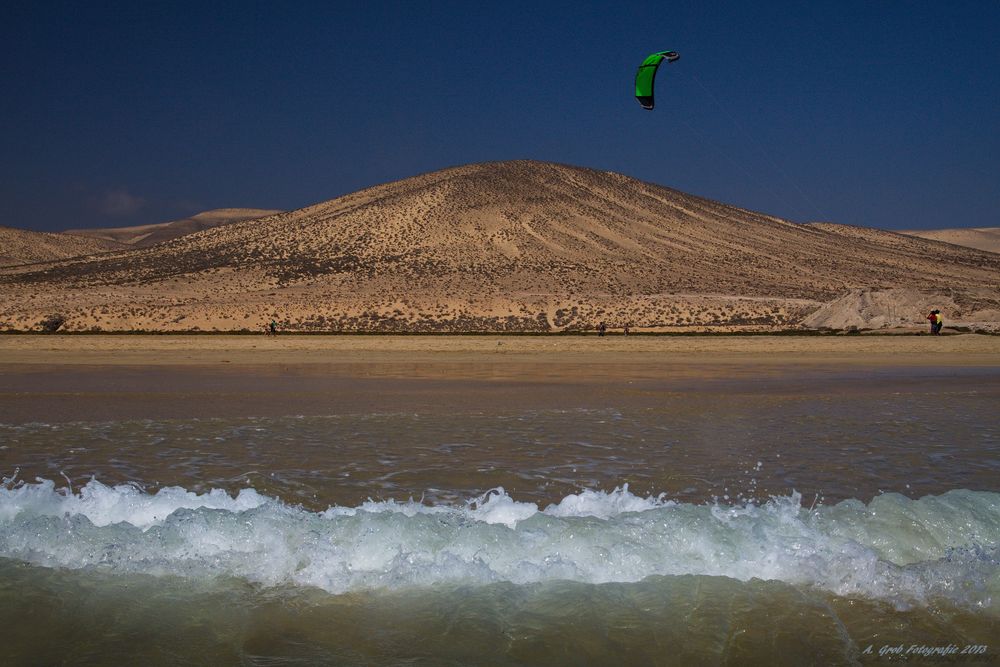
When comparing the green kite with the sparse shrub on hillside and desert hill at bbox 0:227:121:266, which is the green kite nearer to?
the sparse shrub on hillside

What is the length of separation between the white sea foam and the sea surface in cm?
2

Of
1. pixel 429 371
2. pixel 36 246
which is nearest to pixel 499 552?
pixel 429 371

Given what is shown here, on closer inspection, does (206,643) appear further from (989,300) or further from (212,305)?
(212,305)

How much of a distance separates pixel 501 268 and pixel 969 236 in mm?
Result: 148985

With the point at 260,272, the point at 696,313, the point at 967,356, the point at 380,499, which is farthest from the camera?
the point at 260,272

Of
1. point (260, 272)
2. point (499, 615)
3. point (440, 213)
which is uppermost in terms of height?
point (440, 213)

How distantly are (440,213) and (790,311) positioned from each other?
37829 mm

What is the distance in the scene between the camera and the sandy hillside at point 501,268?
50.2 m

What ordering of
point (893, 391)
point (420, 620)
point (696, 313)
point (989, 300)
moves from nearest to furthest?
1. point (420, 620)
2. point (893, 391)
3. point (989, 300)
4. point (696, 313)

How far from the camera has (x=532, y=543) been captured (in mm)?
6227

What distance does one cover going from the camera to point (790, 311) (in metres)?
51.8

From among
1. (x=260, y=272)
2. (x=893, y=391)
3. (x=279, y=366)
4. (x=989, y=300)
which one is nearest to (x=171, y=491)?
(x=893, y=391)

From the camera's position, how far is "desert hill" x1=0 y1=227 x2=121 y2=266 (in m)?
115

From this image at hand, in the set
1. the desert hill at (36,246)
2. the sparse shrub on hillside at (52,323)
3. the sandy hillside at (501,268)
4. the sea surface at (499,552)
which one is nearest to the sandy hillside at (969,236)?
the sandy hillside at (501,268)
